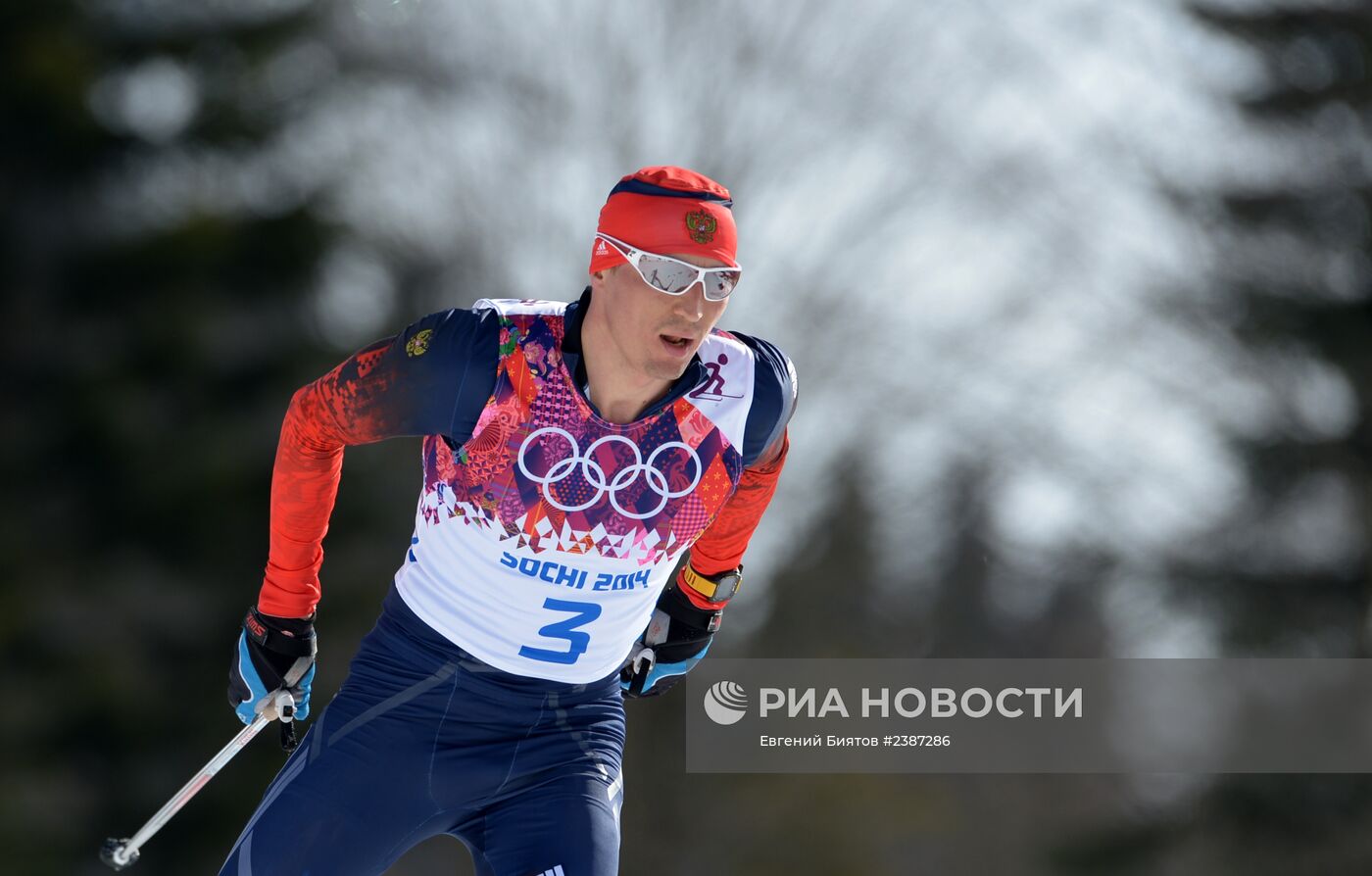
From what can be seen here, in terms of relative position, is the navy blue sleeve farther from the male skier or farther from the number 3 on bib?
the number 3 on bib

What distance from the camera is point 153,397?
15523mm

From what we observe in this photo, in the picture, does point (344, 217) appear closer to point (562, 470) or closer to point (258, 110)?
point (258, 110)

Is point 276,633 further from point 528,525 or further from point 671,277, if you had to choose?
point 671,277

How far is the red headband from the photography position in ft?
11.1

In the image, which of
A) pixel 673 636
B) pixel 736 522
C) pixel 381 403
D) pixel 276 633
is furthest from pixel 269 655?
pixel 736 522

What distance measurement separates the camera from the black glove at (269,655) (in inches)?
144

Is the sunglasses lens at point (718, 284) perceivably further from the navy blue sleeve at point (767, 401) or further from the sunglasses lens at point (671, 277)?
the navy blue sleeve at point (767, 401)

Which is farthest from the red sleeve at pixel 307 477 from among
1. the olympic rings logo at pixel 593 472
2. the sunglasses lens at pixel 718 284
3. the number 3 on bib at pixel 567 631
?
the sunglasses lens at pixel 718 284

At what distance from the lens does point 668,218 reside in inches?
133

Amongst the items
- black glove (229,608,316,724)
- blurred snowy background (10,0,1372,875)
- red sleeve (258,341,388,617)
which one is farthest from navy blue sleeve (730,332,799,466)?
blurred snowy background (10,0,1372,875)

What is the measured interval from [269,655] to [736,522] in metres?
1.20

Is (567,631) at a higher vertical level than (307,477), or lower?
lower

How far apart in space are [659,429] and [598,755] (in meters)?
0.73

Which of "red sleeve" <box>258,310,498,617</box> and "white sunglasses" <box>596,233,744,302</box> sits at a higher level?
"white sunglasses" <box>596,233,744,302</box>
